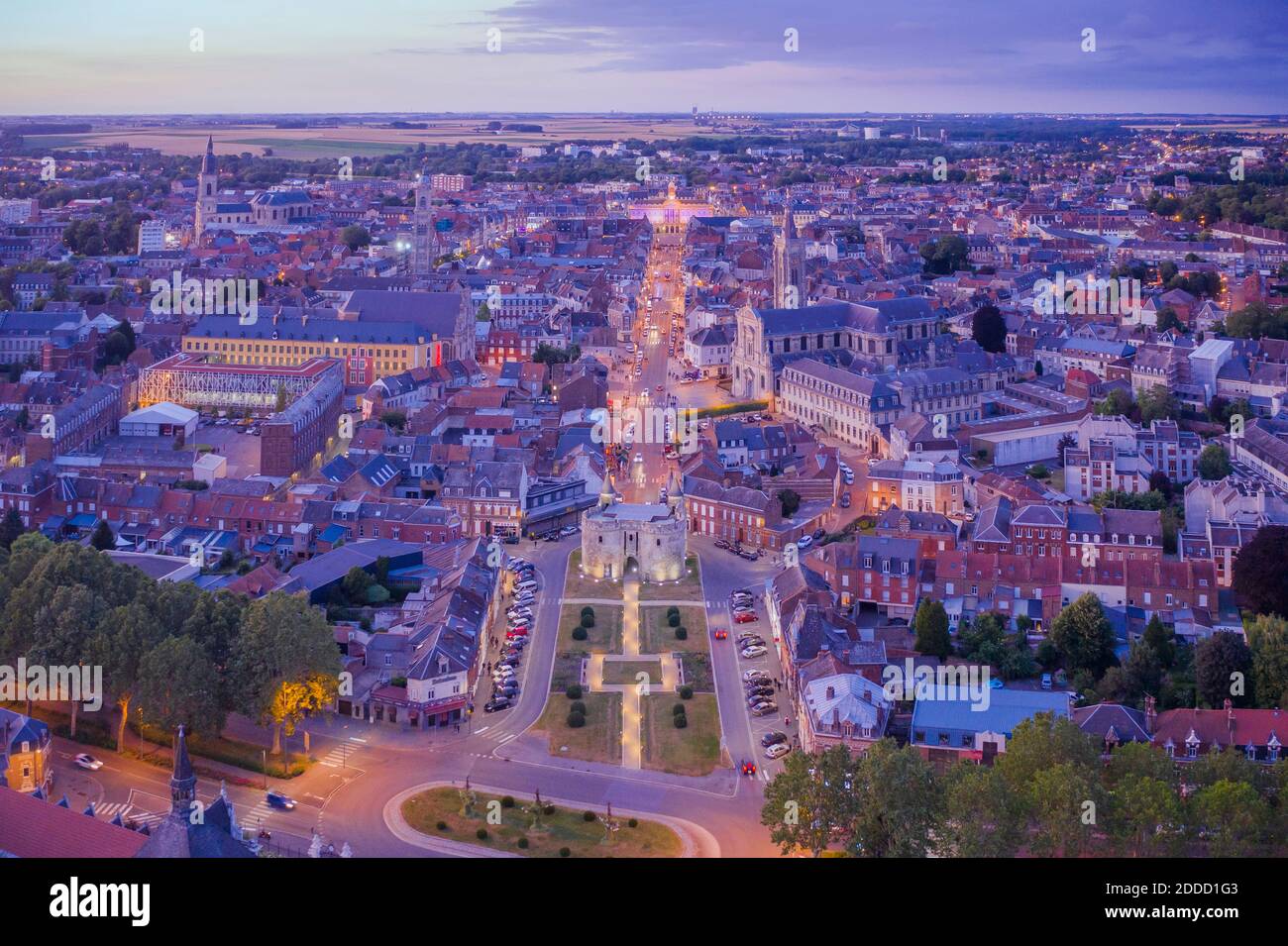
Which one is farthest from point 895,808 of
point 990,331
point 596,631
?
point 990,331

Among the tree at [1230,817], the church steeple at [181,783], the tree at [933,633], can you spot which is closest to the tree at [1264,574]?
the tree at [933,633]

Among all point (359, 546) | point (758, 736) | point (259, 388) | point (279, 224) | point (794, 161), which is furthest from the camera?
point (794, 161)

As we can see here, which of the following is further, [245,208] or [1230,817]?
[245,208]

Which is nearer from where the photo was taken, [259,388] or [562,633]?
[562,633]

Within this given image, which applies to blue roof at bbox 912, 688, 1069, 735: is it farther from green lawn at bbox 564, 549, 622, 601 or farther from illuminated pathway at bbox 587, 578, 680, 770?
green lawn at bbox 564, 549, 622, 601

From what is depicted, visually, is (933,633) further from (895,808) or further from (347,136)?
(347,136)
